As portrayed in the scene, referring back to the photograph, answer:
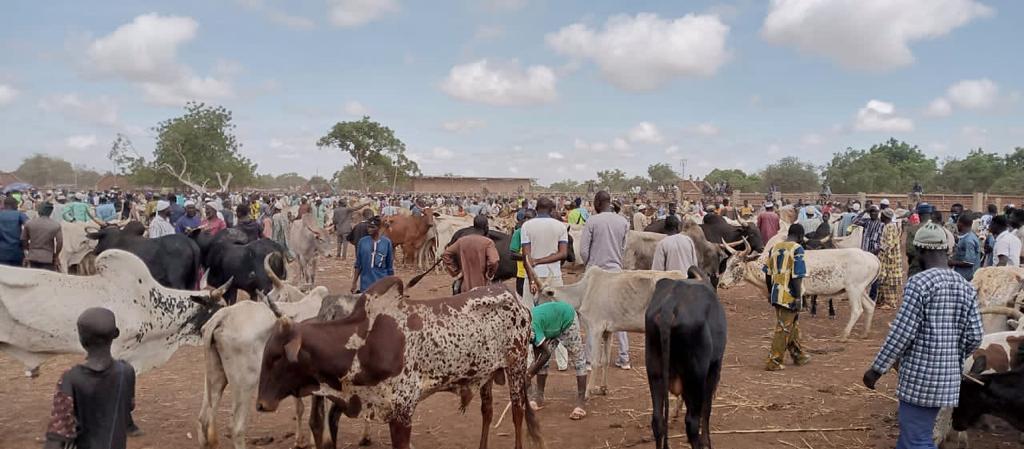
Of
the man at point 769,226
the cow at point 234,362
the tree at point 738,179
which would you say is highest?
the tree at point 738,179

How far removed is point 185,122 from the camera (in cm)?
4422

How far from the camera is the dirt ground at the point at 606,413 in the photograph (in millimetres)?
6090

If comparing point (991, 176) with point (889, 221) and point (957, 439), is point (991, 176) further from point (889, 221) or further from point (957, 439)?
point (957, 439)

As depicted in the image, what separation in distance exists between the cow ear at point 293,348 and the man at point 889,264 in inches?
427

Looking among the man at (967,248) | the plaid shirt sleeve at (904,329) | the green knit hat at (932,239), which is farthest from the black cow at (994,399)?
the man at (967,248)

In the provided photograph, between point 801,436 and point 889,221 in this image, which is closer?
point 801,436

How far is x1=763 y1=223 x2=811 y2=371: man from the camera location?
26.2 ft

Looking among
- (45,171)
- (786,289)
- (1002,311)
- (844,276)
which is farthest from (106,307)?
(45,171)

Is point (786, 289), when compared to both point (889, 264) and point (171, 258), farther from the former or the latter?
point (171, 258)

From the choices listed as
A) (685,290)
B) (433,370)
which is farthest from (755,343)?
(433,370)

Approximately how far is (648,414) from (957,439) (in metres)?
2.64

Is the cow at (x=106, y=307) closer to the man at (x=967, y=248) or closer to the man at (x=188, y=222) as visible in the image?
the man at (x=188, y=222)

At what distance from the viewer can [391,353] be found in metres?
4.27

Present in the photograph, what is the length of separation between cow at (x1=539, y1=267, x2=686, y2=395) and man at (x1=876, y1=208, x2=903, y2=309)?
6410mm
